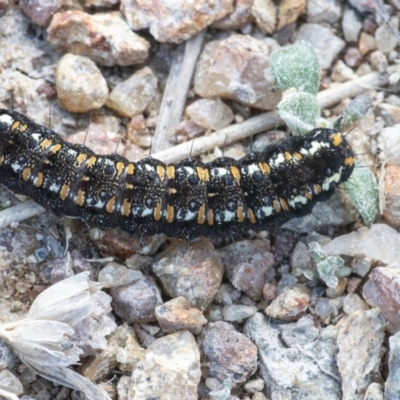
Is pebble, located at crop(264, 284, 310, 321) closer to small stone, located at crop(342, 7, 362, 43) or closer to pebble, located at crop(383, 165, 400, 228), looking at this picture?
pebble, located at crop(383, 165, 400, 228)

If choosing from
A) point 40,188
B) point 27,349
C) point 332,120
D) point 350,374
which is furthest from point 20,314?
point 332,120

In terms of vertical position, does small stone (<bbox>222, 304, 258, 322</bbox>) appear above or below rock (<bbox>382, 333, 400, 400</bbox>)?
above

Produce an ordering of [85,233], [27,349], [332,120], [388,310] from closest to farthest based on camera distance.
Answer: [27,349]
[388,310]
[85,233]
[332,120]

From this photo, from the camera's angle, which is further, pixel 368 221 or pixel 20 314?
pixel 368 221

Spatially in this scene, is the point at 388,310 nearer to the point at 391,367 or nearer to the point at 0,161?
the point at 391,367

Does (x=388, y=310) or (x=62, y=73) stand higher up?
(x=62, y=73)

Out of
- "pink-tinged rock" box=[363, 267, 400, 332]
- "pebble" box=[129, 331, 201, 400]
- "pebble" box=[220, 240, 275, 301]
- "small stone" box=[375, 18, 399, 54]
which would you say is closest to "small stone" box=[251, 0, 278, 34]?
"small stone" box=[375, 18, 399, 54]

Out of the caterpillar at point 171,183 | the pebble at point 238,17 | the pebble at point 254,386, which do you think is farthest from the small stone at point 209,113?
the pebble at point 254,386
